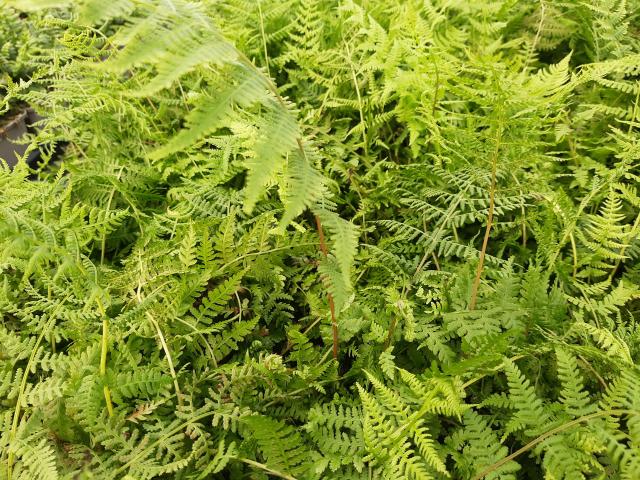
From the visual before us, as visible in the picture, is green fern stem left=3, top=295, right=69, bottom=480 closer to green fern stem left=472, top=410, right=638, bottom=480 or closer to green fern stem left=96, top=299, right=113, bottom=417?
green fern stem left=96, top=299, right=113, bottom=417

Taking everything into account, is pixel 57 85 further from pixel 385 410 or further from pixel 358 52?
pixel 385 410

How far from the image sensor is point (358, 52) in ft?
5.67

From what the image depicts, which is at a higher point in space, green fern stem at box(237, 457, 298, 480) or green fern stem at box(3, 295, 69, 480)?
green fern stem at box(3, 295, 69, 480)

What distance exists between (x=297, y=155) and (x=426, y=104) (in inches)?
28.0

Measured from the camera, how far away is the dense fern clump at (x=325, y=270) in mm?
934

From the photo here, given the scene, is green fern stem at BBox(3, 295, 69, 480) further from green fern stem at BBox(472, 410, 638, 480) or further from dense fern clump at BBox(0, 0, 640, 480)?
green fern stem at BBox(472, 410, 638, 480)

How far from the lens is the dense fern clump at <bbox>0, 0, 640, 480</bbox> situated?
93cm

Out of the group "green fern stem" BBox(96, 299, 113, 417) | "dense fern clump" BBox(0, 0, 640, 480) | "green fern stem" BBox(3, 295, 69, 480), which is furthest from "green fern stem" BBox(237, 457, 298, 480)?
"green fern stem" BBox(3, 295, 69, 480)

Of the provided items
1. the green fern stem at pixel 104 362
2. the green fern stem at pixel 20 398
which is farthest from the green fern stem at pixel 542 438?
the green fern stem at pixel 20 398

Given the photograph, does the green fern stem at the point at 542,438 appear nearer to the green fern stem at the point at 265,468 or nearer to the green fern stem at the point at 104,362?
the green fern stem at the point at 265,468

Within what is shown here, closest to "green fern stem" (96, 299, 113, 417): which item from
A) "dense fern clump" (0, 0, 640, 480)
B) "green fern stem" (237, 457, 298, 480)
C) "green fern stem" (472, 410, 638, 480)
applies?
"dense fern clump" (0, 0, 640, 480)

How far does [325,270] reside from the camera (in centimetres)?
98

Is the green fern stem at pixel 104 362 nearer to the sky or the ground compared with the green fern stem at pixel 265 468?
nearer to the sky

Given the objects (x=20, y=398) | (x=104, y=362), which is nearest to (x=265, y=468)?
(x=104, y=362)
